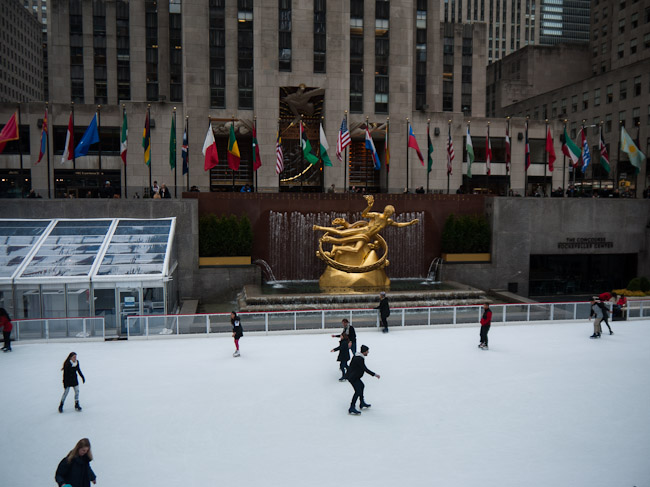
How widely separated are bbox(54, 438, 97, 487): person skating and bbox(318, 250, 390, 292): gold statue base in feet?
52.8

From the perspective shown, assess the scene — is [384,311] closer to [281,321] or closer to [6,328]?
[281,321]

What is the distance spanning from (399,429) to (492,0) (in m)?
110

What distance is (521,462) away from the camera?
321 inches

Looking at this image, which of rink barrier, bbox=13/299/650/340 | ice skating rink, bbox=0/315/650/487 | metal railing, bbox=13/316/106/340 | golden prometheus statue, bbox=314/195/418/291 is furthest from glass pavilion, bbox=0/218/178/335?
golden prometheus statue, bbox=314/195/418/291

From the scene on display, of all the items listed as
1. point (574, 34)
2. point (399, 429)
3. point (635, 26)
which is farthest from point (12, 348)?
point (574, 34)

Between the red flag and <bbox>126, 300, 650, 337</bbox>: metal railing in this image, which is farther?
the red flag

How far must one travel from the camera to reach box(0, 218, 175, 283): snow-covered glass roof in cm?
1708

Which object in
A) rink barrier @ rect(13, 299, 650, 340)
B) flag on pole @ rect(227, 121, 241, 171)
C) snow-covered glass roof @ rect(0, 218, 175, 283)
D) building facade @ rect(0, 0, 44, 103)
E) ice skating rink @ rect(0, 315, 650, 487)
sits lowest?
ice skating rink @ rect(0, 315, 650, 487)

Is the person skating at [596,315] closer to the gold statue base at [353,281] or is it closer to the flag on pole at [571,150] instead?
the gold statue base at [353,281]

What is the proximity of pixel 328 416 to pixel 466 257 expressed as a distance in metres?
18.5

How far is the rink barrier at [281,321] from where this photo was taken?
15.5 m

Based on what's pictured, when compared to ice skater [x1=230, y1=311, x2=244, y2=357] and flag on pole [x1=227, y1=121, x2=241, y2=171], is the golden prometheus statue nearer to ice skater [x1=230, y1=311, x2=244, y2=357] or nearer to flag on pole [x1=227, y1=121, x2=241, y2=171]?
flag on pole [x1=227, y1=121, x2=241, y2=171]

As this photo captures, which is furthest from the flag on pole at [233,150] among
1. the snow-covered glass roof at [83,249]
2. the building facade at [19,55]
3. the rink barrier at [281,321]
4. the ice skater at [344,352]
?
the building facade at [19,55]

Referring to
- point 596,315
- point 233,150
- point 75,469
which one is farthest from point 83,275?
point 596,315
